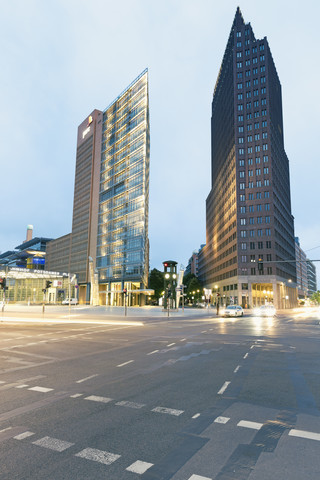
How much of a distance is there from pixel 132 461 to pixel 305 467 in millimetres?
2273

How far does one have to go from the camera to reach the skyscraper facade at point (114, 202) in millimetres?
96750

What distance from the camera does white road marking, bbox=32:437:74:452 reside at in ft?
16.0

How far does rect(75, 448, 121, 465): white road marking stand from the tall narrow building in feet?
272

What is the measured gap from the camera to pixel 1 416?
6.25 m

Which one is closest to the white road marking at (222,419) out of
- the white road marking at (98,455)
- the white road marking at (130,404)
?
the white road marking at (130,404)

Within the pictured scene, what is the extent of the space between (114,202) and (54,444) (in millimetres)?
105080

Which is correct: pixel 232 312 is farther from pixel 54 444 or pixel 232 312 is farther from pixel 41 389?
pixel 54 444

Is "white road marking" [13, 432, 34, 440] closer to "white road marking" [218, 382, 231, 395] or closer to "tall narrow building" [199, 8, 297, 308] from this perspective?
"white road marking" [218, 382, 231, 395]

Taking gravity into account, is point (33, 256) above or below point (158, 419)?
above

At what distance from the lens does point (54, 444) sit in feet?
16.4

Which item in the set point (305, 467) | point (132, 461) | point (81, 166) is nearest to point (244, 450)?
point (305, 467)

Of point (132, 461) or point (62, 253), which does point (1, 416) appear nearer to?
point (132, 461)

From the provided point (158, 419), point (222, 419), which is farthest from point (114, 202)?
point (222, 419)

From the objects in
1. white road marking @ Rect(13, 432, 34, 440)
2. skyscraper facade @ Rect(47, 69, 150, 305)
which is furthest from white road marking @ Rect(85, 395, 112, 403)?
skyscraper facade @ Rect(47, 69, 150, 305)
